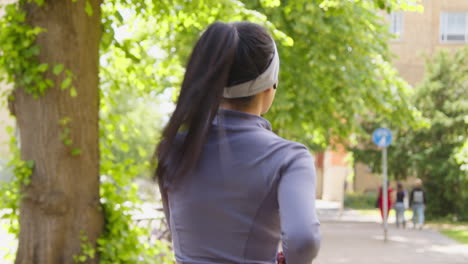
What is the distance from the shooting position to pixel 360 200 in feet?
135

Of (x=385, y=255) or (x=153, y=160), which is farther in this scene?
(x=385, y=255)

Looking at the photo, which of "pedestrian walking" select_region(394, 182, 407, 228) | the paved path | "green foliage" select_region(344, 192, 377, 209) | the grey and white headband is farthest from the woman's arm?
"green foliage" select_region(344, 192, 377, 209)

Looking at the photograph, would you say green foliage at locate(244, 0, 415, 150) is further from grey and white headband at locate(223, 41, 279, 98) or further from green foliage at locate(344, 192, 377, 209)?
green foliage at locate(344, 192, 377, 209)

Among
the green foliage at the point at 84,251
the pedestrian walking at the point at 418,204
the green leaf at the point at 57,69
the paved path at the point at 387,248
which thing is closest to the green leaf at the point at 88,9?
the green leaf at the point at 57,69

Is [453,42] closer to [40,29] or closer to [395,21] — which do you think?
[395,21]

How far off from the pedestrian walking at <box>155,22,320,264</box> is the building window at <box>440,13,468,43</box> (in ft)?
141

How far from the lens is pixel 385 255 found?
14.2 meters

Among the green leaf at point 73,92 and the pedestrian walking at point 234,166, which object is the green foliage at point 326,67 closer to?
the green leaf at point 73,92

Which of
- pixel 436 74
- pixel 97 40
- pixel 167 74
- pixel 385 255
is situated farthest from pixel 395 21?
pixel 97 40

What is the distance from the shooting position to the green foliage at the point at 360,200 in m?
38.8

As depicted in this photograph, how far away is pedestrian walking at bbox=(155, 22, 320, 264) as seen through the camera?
1727 millimetres

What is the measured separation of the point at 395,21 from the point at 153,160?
1697 inches

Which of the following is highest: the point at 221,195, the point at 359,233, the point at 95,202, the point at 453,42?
the point at 453,42

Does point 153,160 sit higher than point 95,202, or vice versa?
point 153,160
